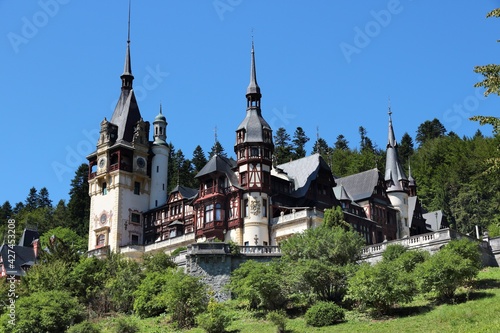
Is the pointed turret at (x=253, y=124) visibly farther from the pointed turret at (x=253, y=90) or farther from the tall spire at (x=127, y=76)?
the tall spire at (x=127, y=76)

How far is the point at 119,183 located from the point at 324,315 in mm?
37159

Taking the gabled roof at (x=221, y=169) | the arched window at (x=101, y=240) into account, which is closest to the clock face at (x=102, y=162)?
the arched window at (x=101, y=240)

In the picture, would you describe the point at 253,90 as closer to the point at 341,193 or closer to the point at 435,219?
the point at 341,193

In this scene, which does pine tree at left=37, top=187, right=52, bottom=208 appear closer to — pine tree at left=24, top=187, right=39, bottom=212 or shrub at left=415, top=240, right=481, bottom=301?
pine tree at left=24, top=187, right=39, bottom=212

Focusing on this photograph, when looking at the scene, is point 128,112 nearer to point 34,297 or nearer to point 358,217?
point 358,217

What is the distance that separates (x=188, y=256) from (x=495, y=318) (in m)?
23.0

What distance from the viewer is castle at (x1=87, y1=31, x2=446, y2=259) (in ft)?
202

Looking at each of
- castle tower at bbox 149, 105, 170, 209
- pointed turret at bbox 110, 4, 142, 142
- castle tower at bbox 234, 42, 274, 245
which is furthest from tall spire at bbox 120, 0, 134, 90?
castle tower at bbox 234, 42, 274, 245

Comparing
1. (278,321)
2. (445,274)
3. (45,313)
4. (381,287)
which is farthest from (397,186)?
(45,313)

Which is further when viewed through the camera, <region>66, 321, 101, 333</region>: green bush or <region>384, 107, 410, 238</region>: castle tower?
<region>384, 107, 410, 238</region>: castle tower

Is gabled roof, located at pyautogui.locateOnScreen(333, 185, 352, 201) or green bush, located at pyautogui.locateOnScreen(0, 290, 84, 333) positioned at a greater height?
gabled roof, located at pyautogui.locateOnScreen(333, 185, 352, 201)

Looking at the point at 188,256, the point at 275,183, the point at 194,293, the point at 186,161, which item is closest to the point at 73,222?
the point at 186,161

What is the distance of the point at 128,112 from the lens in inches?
2992

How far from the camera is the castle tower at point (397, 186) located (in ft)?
242
